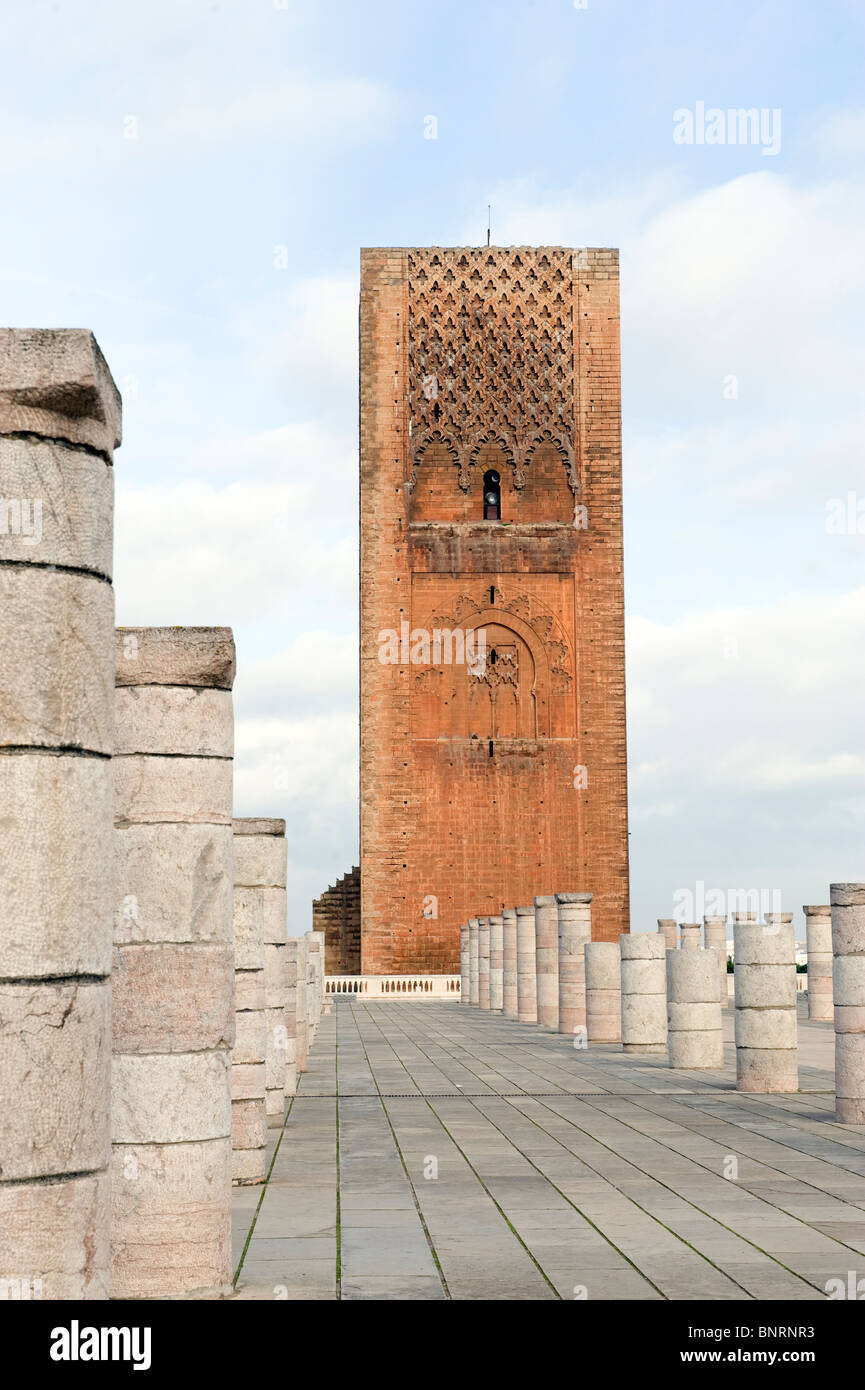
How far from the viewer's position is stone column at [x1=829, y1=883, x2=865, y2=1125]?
1088cm

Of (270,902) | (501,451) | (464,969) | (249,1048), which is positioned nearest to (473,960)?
(464,969)

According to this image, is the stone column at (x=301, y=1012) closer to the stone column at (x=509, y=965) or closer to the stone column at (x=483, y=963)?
the stone column at (x=509, y=965)

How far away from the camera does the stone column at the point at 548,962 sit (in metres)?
22.7

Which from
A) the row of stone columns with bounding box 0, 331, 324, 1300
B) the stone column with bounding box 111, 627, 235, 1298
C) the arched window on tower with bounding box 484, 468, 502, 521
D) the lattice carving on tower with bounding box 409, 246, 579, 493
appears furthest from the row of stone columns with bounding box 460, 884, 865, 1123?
the lattice carving on tower with bounding box 409, 246, 579, 493

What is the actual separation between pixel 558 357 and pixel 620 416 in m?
2.07

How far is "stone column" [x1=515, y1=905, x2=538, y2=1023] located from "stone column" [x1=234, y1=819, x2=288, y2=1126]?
12455mm

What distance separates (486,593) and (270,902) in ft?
90.8

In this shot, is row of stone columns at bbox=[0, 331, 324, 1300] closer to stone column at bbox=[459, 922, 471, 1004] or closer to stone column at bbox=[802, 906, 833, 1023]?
stone column at bbox=[802, 906, 833, 1023]

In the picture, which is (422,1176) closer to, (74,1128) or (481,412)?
(74,1128)

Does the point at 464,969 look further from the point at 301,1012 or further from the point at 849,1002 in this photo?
the point at 849,1002

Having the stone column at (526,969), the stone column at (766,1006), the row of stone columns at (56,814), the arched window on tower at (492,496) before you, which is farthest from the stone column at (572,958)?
the arched window on tower at (492,496)

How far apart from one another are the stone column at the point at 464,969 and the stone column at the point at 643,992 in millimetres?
16241
